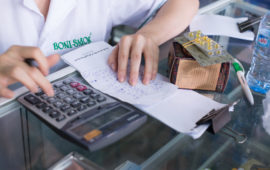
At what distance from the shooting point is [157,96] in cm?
67

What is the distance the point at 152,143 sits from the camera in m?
0.59

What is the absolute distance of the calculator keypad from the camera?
584mm

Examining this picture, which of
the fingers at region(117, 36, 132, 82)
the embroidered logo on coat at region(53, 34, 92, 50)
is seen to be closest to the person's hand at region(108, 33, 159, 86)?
the fingers at region(117, 36, 132, 82)

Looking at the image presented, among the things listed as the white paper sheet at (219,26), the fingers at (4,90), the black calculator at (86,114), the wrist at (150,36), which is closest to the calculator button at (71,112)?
the black calculator at (86,114)

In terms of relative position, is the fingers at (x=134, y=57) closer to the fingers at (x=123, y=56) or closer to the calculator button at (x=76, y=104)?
the fingers at (x=123, y=56)

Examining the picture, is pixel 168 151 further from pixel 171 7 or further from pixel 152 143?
pixel 171 7

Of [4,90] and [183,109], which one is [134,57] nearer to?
[183,109]

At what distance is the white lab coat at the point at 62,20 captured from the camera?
2.90 ft

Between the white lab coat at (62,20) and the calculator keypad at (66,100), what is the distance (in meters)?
0.26

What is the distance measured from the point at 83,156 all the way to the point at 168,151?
15 cm

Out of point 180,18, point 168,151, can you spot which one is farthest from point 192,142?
point 180,18

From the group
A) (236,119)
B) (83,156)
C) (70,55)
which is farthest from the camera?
(70,55)

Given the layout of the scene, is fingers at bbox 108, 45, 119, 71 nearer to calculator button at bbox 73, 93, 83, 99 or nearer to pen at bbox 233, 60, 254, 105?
calculator button at bbox 73, 93, 83, 99

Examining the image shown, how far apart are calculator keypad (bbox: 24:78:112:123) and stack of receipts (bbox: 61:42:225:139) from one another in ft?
0.12
